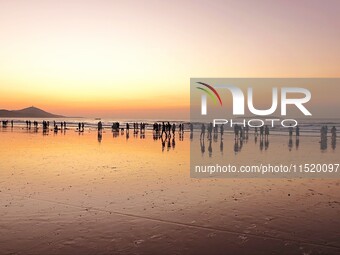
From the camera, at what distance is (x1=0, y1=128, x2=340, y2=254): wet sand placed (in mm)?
7926

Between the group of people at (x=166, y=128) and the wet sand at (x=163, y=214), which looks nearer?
the wet sand at (x=163, y=214)

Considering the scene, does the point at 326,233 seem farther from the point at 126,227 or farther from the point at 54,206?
the point at 54,206

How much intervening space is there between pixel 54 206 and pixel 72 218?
1579 millimetres

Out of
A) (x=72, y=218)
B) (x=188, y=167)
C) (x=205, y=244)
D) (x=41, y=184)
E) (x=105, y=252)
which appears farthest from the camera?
(x=188, y=167)

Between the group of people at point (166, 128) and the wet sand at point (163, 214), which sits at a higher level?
the group of people at point (166, 128)

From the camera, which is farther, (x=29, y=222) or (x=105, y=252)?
(x=29, y=222)

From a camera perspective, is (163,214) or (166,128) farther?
(166,128)

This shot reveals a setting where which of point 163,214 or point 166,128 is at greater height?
point 166,128

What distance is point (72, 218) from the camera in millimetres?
9977

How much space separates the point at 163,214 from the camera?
1059 centimetres

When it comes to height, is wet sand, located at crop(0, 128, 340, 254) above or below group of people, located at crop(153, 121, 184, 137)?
below

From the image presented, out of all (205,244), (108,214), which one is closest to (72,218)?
(108,214)

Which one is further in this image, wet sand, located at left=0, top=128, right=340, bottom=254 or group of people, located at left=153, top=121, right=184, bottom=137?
group of people, located at left=153, top=121, right=184, bottom=137

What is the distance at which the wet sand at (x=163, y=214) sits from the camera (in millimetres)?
7926
